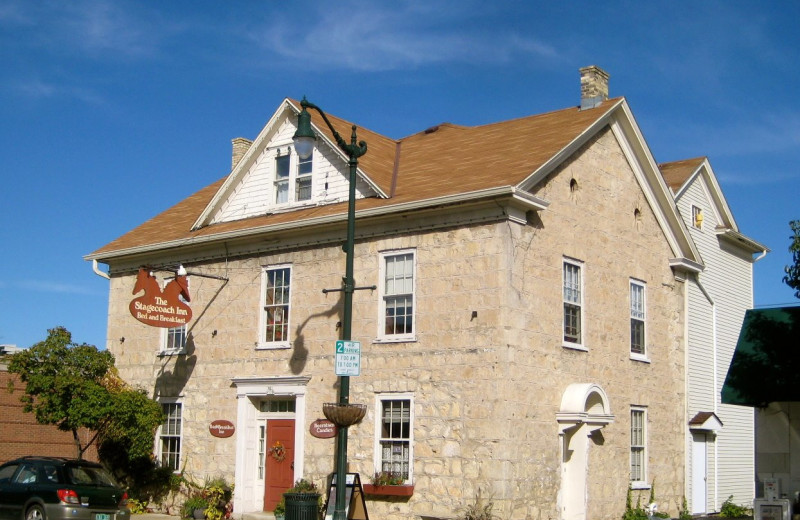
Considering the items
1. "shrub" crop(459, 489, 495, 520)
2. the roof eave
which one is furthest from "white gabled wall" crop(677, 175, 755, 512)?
the roof eave

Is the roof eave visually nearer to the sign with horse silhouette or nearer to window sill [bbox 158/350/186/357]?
the sign with horse silhouette

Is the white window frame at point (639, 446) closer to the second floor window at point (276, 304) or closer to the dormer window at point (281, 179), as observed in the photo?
the second floor window at point (276, 304)

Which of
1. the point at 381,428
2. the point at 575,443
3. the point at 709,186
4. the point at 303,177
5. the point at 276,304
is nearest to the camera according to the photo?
the point at 381,428

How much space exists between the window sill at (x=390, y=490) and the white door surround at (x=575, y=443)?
9.88 feet

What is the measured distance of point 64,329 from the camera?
21734 millimetres

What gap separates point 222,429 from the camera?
22047 millimetres

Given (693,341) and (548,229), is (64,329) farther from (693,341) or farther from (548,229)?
(693,341)

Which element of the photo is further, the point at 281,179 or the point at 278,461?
the point at 281,179

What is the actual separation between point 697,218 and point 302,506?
14.0 m

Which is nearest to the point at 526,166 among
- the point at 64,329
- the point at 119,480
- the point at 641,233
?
the point at 641,233

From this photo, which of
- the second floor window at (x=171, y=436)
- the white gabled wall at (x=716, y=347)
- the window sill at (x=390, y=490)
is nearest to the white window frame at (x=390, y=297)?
the window sill at (x=390, y=490)

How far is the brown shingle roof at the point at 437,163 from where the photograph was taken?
64.0 feet

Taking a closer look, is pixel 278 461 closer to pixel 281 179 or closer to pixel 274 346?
pixel 274 346

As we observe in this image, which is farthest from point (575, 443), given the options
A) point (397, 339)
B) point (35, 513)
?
point (35, 513)
